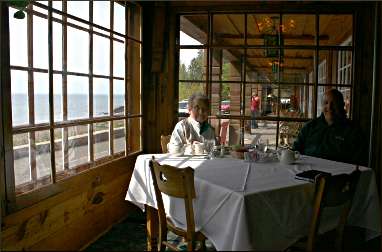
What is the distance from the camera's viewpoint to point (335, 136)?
2631mm

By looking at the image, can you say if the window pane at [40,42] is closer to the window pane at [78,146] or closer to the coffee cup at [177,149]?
the window pane at [78,146]

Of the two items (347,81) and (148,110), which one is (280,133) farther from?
(148,110)

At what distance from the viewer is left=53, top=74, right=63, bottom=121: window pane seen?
6.85ft

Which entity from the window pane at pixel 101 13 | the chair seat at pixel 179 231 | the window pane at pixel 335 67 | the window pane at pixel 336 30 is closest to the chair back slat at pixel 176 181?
the chair seat at pixel 179 231

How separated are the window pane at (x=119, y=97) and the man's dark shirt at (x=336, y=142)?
4.82 feet

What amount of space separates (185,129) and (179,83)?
721 millimetres

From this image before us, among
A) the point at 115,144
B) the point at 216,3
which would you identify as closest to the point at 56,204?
the point at 115,144

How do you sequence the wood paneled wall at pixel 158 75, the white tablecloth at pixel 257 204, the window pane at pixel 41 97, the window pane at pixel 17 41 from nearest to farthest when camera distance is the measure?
1. the white tablecloth at pixel 257 204
2. the window pane at pixel 17 41
3. the window pane at pixel 41 97
4. the wood paneled wall at pixel 158 75

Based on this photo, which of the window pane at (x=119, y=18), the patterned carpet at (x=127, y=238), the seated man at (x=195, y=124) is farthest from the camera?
the window pane at (x=119, y=18)

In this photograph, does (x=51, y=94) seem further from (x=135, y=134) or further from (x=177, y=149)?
(x=135, y=134)

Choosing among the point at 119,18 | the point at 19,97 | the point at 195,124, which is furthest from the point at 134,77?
the point at 19,97

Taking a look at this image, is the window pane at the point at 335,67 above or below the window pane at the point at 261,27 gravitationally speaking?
below

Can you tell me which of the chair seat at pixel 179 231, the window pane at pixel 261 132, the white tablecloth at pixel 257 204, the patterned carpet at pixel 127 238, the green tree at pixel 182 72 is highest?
the green tree at pixel 182 72

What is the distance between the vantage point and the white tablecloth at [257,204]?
1.58 meters
